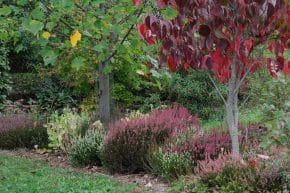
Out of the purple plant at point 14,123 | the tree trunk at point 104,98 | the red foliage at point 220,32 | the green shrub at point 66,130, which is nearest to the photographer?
Answer: the red foliage at point 220,32

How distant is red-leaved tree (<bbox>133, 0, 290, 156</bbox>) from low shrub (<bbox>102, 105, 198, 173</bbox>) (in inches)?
67.7

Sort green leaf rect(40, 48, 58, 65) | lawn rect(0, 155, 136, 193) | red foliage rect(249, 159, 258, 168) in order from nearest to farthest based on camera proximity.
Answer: green leaf rect(40, 48, 58, 65), red foliage rect(249, 159, 258, 168), lawn rect(0, 155, 136, 193)

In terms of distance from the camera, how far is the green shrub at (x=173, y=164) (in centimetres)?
671

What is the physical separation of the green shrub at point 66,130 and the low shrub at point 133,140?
117cm

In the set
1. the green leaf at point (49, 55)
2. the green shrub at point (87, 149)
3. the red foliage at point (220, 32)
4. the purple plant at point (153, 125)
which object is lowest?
the green shrub at point (87, 149)

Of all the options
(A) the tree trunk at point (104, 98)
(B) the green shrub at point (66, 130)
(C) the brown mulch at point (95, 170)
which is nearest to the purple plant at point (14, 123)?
(C) the brown mulch at point (95, 170)

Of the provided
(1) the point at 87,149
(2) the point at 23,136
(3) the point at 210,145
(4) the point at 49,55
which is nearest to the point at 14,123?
(2) the point at 23,136

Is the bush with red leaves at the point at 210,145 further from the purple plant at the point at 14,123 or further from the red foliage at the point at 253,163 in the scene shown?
the purple plant at the point at 14,123

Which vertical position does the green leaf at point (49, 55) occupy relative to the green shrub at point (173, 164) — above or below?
above

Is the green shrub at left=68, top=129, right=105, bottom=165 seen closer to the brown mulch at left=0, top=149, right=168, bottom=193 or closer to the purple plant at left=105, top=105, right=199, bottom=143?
the brown mulch at left=0, top=149, right=168, bottom=193

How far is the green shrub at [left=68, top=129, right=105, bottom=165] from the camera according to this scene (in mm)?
8211

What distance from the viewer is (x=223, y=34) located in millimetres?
5613

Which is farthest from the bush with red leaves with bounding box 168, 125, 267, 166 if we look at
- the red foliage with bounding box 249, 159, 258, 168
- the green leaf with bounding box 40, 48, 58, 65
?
the green leaf with bounding box 40, 48, 58, 65

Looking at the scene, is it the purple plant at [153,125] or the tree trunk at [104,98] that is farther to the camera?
the tree trunk at [104,98]
